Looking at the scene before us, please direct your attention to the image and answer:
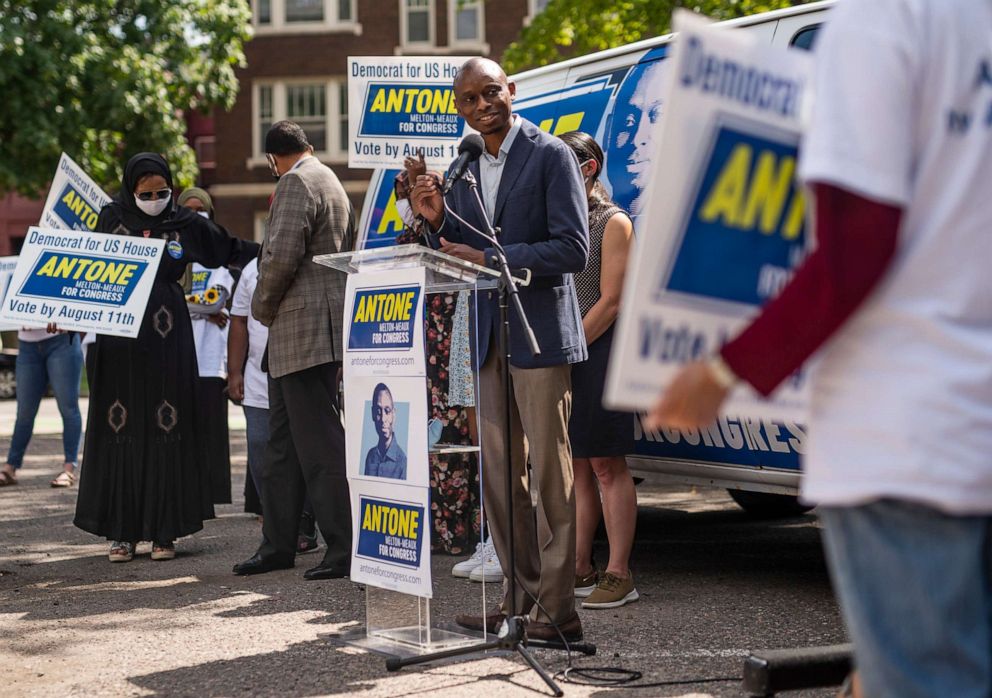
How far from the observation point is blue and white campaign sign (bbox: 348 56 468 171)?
27.2 ft

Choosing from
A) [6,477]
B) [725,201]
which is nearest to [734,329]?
[725,201]

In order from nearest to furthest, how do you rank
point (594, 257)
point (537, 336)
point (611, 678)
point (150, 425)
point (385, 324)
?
point (611, 678)
point (385, 324)
point (537, 336)
point (594, 257)
point (150, 425)

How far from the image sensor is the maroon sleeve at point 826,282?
1971mm

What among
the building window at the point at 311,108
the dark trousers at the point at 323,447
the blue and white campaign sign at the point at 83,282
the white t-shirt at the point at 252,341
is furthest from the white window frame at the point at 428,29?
the dark trousers at the point at 323,447

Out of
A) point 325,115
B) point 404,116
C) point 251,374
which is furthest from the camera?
point 325,115

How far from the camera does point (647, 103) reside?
6727 mm

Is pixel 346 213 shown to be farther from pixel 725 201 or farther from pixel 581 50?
pixel 581 50

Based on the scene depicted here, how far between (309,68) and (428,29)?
11.4 ft

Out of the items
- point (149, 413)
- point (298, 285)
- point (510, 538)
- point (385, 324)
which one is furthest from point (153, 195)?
point (510, 538)

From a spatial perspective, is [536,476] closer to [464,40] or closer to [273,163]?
[273,163]

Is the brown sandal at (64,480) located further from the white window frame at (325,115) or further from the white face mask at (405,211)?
the white window frame at (325,115)

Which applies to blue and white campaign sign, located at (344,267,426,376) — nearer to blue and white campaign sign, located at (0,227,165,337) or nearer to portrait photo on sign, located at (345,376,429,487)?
portrait photo on sign, located at (345,376,429,487)

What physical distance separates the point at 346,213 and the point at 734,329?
5.27m

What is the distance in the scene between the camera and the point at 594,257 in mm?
6477
